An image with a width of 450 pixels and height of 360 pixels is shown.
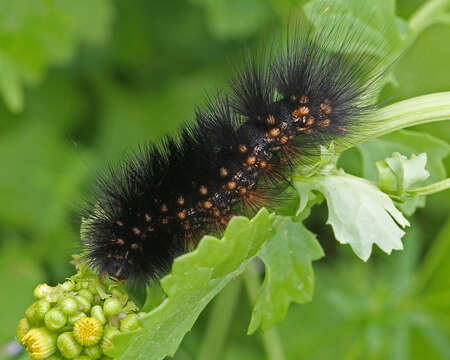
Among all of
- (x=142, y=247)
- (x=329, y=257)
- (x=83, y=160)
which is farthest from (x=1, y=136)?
(x=142, y=247)

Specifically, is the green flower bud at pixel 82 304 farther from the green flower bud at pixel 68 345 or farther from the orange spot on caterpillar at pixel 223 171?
the orange spot on caterpillar at pixel 223 171

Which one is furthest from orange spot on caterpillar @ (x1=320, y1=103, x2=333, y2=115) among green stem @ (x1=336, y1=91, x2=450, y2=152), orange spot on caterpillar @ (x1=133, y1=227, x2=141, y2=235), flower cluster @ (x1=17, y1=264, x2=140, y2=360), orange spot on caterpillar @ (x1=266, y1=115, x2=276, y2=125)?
flower cluster @ (x1=17, y1=264, x2=140, y2=360)

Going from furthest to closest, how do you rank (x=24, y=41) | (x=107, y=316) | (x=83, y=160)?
(x=83, y=160) → (x=24, y=41) → (x=107, y=316)

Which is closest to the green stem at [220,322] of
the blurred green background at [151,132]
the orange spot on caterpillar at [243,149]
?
the blurred green background at [151,132]

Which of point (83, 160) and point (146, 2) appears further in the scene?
point (146, 2)

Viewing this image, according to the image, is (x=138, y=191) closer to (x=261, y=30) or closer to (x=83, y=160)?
(x=83, y=160)

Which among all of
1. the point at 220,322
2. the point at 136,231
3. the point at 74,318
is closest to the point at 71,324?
the point at 74,318

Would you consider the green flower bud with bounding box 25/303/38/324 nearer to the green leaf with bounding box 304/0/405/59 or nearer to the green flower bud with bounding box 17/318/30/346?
the green flower bud with bounding box 17/318/30/346
